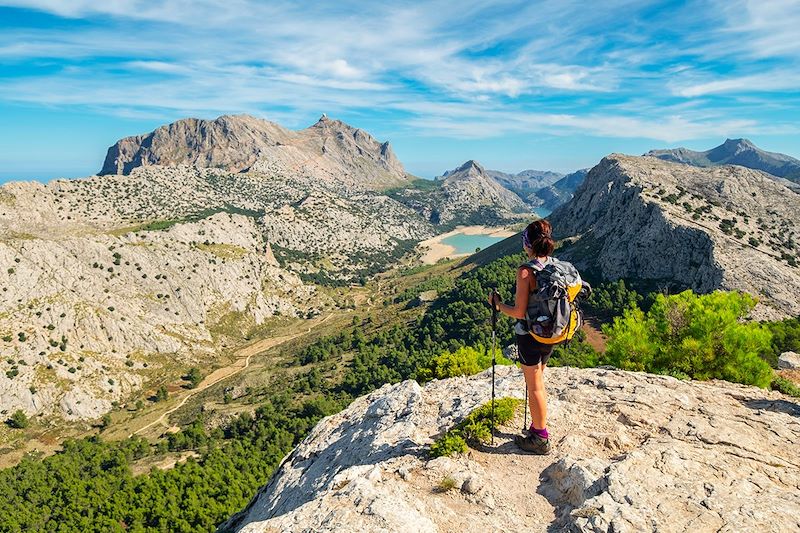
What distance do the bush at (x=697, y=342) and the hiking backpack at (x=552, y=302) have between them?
662 inches

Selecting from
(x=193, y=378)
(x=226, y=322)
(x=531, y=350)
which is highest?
(x=531, y=350)

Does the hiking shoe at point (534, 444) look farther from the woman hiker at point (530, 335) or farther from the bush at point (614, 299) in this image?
the bush at point (614, 299)

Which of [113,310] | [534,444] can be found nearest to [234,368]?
[113,310]

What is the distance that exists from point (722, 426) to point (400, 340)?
388 ft

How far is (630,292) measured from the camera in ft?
319

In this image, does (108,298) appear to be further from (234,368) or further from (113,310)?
(234,368)

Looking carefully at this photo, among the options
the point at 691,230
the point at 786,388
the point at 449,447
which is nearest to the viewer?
the point at 449,447

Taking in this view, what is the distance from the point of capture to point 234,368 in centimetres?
13238

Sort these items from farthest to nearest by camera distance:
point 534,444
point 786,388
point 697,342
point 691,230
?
point 691,230 < point 697,342 < point 786,388 < point 534,444

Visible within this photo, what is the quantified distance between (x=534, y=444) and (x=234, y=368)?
13500 centimetres

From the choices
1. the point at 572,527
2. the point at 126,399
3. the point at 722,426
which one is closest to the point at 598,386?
the point at 722,426

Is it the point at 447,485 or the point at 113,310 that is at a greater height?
the point at 447,485

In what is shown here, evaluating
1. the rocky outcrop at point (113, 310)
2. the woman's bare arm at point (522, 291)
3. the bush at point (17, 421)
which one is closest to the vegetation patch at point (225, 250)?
the rocky outcrop at point (113, 310)

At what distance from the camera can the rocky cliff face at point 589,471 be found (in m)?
9.55
